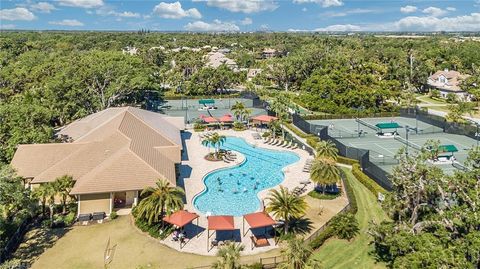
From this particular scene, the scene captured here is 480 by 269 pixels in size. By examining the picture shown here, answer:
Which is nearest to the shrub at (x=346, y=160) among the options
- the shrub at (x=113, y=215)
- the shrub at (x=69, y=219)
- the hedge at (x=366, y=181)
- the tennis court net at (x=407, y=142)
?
the hedge at (x=366, y=181)

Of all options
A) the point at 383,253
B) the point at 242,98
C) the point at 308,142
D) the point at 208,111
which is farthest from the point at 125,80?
the point at 383,253

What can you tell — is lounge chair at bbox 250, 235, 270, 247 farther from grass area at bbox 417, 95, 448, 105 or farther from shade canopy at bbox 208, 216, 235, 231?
grass area at bbox 417, 95, 448, 105

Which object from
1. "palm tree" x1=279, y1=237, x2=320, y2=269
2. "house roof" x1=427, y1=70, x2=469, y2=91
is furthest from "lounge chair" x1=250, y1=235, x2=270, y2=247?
"house roof" x1=427, y1=70, x2=469, y2=91

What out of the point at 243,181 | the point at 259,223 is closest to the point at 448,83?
the point at 243,181

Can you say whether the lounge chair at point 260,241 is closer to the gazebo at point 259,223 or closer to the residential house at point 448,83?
the gazebo at point 259,223

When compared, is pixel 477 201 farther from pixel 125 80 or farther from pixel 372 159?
pixel 125 80
